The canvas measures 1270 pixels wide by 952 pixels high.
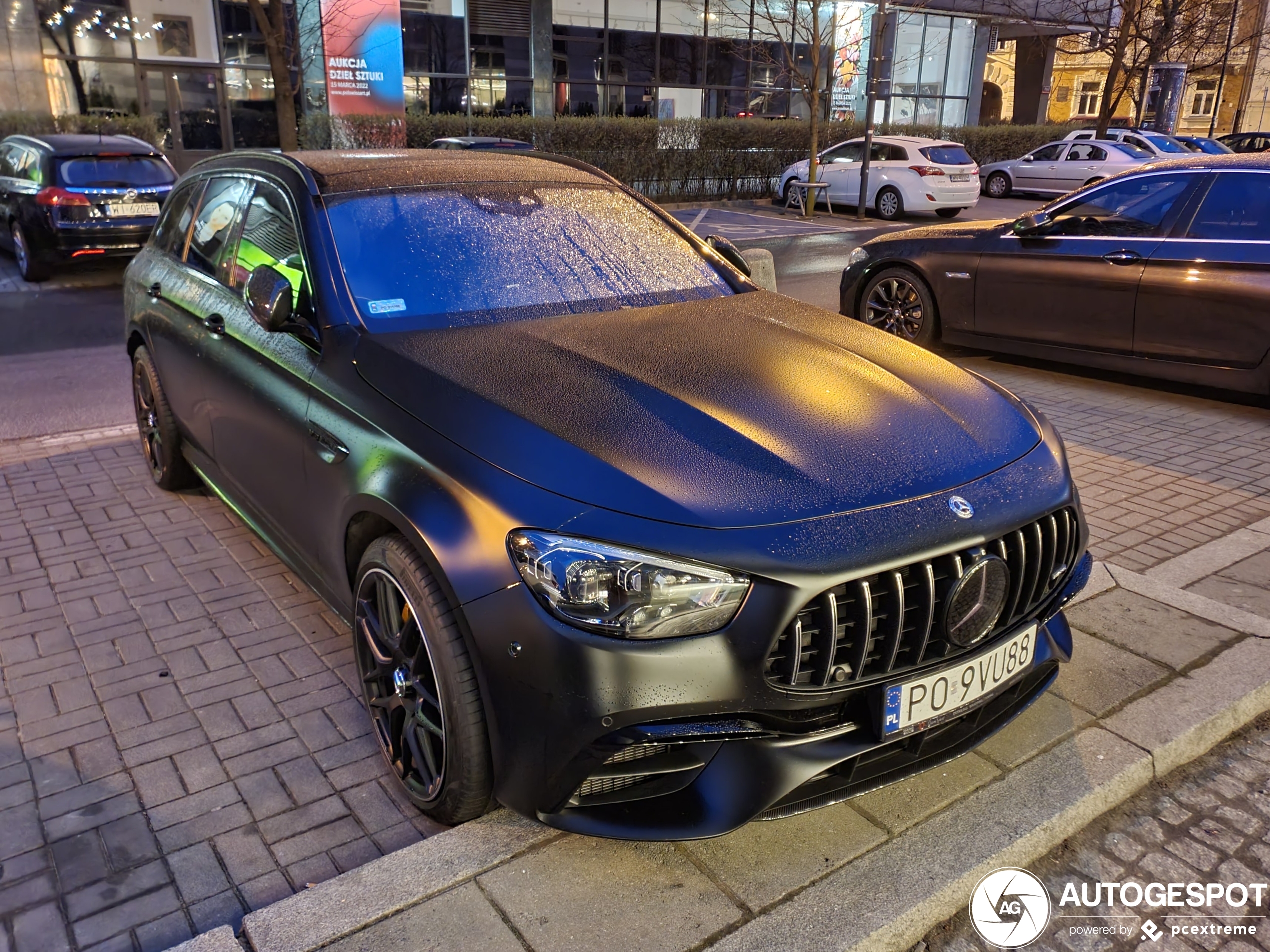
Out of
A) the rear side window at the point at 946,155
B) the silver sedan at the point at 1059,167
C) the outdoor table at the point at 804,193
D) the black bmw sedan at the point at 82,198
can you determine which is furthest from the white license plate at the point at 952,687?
the silver sedan at the point at 1059,167

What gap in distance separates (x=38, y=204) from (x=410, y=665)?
457 inches

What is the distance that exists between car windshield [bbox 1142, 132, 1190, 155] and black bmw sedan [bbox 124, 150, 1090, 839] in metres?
23.9

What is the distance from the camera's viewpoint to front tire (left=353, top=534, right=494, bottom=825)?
2533 mm

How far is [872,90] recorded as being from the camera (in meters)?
18.8

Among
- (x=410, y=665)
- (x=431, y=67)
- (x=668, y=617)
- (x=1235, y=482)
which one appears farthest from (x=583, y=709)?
(x=431, y=67)

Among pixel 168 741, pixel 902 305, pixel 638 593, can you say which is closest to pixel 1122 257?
pixel 902 305

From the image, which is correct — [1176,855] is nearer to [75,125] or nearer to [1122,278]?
[1122,278]

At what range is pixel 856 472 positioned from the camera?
2.60m

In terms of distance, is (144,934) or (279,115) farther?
(279,115)

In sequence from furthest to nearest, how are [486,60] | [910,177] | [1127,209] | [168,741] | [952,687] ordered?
[486,60]
[910,177]
[1127,209]
[168,741]
[952,687]

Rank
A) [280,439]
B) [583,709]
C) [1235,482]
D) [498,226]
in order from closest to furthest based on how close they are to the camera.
A: [583,709] → [280,439] → [498,226] → [1235,482]

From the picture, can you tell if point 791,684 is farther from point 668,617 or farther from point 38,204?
point 38,204

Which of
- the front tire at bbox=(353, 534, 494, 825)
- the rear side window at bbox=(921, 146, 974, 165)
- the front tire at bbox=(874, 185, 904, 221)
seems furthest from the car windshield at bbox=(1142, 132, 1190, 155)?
the front tire at bbox=(353, 534, 494, 825)

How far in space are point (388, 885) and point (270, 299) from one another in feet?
Answer: 6.01
